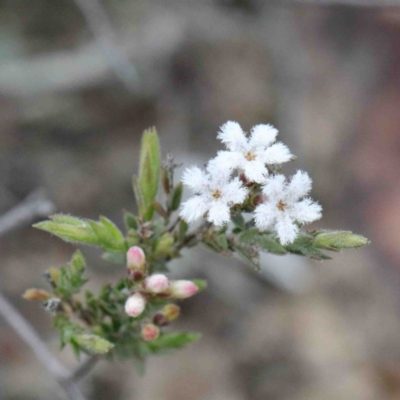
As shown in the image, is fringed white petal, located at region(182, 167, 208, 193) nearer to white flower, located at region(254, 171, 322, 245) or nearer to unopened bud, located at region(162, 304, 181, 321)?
white flower, located at region(254, 171, 322, 245)

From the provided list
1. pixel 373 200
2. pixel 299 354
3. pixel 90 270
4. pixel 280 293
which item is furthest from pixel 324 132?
pixel 90 270

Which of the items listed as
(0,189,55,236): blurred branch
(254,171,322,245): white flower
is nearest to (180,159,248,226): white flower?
(254,171,322,245): white flower

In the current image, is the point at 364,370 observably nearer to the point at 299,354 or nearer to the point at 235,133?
the point at 299,354

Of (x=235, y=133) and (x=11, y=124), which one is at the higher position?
(x=11, y=124)

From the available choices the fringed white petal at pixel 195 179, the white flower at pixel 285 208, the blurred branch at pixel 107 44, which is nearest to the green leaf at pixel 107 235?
the fringed white petal at pixel 195 179

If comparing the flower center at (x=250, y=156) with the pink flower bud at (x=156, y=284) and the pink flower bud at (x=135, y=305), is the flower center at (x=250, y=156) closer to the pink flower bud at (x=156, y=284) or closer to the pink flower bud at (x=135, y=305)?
the pink flower bud at (x=156, y=284)

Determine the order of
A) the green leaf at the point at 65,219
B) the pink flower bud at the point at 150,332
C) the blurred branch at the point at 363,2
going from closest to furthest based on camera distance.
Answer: the green leaf at the point at 65,219 < the pink flower bud at the point at 150,332 < the blurred branch at the point at 363,2

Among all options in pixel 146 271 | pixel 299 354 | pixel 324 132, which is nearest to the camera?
pixel 146 271
